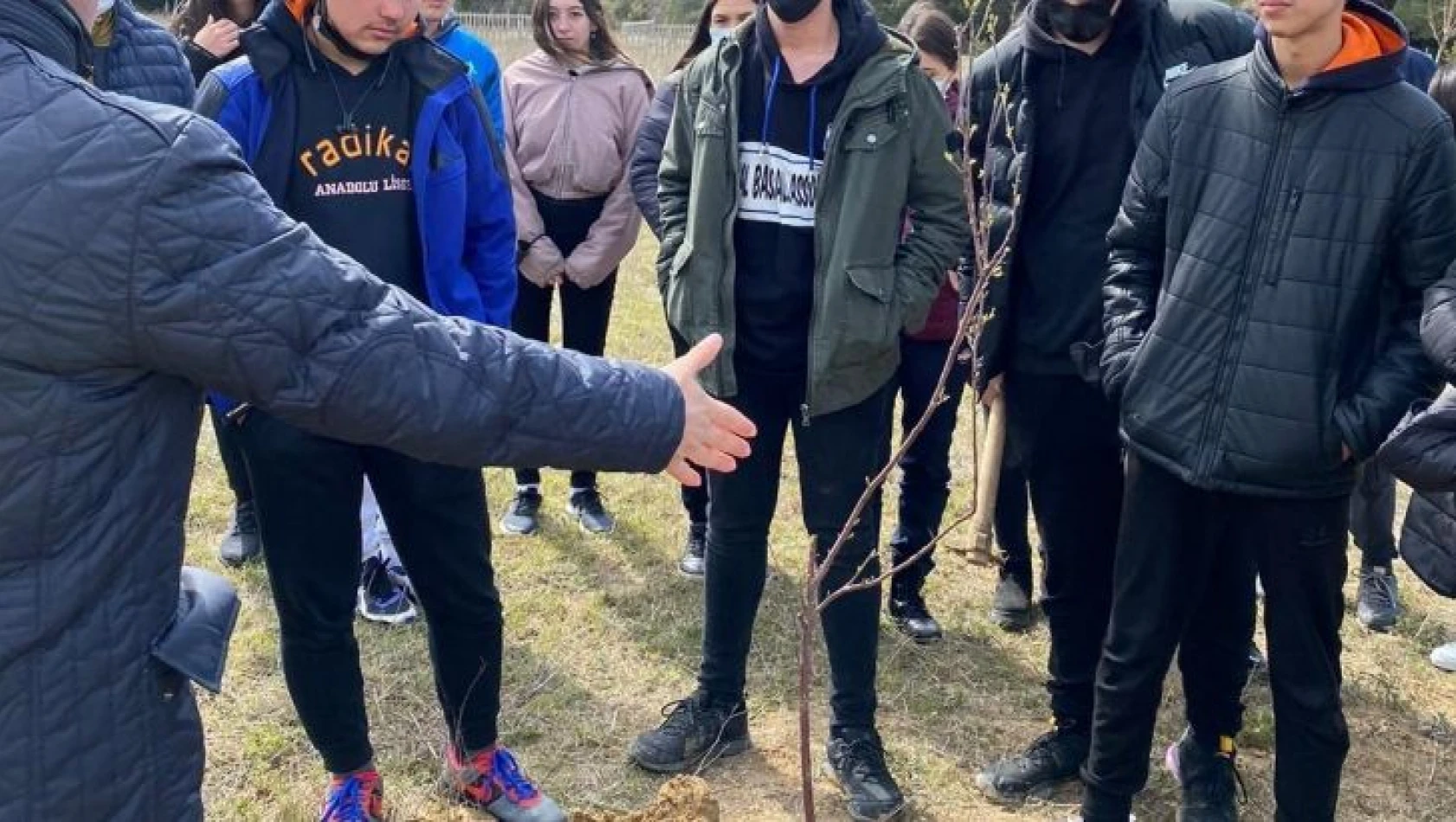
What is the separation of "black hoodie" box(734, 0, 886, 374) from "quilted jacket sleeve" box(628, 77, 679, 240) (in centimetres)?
78

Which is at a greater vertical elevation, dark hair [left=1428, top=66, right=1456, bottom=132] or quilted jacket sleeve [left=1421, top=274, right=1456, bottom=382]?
dark hair [left=1428, top=66, right=1456, bottom=132]

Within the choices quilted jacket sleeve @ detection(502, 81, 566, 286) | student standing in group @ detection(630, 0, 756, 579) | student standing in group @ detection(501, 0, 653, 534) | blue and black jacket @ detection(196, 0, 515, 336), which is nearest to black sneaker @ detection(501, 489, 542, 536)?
student standing in group @ detection(501, 0, 653, 534)

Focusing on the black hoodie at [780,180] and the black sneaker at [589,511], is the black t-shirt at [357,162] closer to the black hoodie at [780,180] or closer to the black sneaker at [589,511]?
the black hoodie at [780,180]

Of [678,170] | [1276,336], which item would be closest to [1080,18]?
[1276,336]

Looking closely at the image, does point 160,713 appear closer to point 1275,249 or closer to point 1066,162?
point 1275,249

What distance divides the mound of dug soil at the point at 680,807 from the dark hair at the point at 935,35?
118 inches

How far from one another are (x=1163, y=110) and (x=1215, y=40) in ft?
1.64

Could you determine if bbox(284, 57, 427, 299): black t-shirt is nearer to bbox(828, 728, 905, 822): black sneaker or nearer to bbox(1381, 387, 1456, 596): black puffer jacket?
bbox(828, 728, 905, 822): black sneaker

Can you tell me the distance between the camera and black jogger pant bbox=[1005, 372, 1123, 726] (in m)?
3.57

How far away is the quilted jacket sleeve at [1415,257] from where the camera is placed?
275 cm

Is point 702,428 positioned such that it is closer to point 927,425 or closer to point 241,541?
point 927,425

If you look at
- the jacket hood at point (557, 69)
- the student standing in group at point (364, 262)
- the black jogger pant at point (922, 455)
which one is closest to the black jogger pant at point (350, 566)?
the student standing in group at point (364, 262)

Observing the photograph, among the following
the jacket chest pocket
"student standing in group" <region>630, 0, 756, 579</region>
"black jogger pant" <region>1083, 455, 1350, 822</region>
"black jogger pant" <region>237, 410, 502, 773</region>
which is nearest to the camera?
"black jogger pant" <region>1083, 455, 1350, 822</region>

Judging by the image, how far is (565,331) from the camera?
17.6ft
